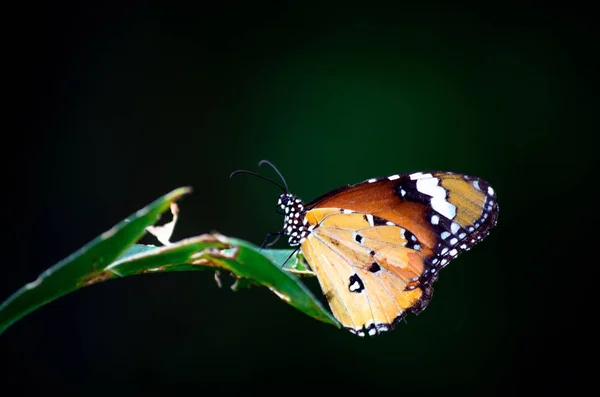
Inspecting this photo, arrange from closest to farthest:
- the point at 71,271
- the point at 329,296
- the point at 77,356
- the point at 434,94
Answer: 1. the point at 71,271
2. the point at 329,296
3. the point at 77,356
4. the point at 434,94

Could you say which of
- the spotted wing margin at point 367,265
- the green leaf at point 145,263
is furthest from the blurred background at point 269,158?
the green leaf at point 145,263

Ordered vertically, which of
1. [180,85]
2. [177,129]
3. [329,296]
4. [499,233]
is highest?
[180,85]

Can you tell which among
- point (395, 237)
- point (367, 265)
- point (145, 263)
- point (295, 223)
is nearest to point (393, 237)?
point (395, 237)

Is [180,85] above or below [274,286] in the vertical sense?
above

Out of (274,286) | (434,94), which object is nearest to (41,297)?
(274,286)

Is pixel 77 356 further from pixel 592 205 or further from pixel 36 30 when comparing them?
pixel 592 205

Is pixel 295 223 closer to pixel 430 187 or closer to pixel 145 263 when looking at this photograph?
pixel 430 187

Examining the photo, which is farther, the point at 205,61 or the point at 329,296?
the point at 205,61
